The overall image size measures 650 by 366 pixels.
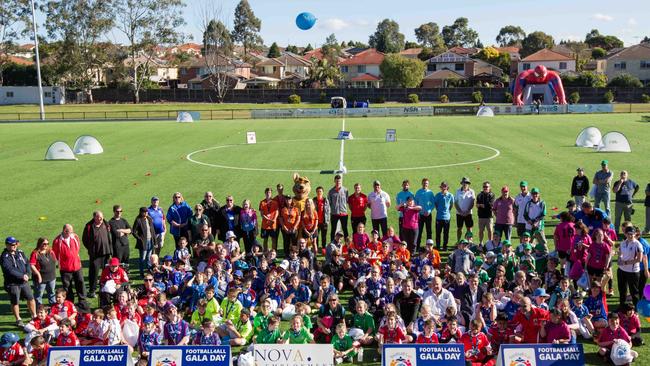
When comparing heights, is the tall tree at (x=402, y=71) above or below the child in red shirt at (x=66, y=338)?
above

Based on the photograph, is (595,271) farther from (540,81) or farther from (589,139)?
(540,81)

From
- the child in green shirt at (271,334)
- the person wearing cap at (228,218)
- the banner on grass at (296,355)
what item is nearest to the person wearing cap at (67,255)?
the person wearing cap at (228,218)

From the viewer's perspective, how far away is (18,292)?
11070mm

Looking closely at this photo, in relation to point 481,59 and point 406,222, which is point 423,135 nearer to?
point 406,222

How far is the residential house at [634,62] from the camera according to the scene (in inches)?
3740

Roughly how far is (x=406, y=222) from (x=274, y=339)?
5.92 meters

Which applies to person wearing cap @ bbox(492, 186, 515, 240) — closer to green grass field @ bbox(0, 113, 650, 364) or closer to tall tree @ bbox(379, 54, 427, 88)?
green grass field @ bbox(0, 113, 650, 364)

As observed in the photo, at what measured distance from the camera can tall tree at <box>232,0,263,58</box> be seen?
124m

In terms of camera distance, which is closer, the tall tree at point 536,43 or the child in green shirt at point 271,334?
the child in green shirt at point 271,334

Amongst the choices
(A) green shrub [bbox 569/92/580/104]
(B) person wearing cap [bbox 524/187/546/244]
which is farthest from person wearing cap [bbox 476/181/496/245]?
(A) green shrub [bbox 569/92/580/104]

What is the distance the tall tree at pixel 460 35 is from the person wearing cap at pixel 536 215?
498 feet

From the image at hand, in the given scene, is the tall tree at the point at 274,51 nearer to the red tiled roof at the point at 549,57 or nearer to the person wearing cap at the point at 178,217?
the red tiled roof at the point at 549,57

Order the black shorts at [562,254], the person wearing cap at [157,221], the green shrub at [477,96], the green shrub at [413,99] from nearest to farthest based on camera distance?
the black shorts at [562,254] < the person wearing cap at [157,221] < the green shrub at [477,96] < the green shrub at [413,99]

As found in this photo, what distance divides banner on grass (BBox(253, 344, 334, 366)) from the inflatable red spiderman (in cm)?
6055
